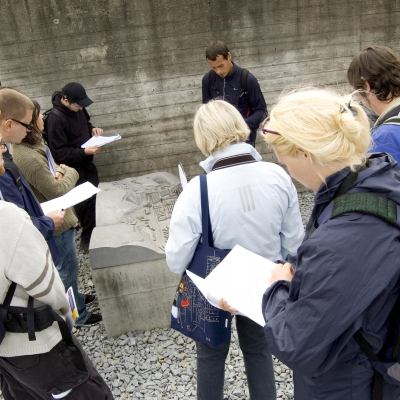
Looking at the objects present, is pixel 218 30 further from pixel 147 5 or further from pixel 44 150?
pixel 44 150

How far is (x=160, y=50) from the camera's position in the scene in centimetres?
558

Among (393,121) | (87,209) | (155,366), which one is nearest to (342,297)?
(393,121)

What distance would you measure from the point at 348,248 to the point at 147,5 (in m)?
5.09

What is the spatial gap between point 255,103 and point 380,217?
150 inches

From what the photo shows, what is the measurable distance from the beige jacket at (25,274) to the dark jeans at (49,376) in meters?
0.07

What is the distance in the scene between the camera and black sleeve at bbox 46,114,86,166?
445 cm

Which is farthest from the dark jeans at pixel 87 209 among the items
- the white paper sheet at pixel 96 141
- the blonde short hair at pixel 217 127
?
the blonde short hair at pixel 217 127

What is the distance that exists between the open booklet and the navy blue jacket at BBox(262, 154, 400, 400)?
1.34 ft

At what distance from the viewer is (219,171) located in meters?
2.14

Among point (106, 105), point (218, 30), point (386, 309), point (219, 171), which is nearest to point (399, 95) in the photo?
point (219, 171)

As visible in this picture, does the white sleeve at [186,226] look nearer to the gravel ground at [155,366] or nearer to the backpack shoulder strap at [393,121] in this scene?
the backpack shoulder strap at [393,121]

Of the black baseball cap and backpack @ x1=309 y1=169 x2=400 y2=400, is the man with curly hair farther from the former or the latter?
the black baseball cap

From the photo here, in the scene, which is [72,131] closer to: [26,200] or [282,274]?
[26,200]

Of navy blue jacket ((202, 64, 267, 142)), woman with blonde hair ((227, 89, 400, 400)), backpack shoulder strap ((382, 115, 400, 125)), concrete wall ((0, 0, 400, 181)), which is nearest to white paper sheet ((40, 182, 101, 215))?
woman with blonde hair ((227, 89, 400, 400))
